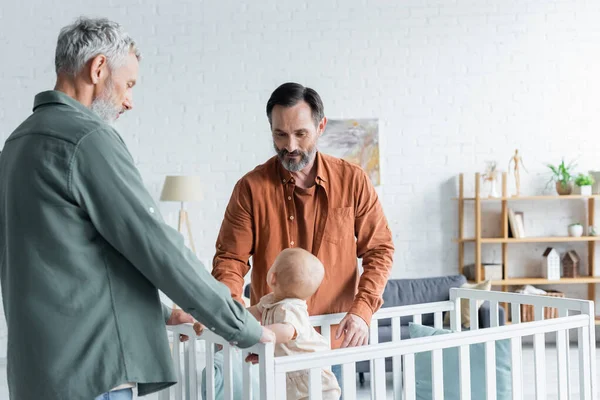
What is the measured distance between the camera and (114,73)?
1.64 m

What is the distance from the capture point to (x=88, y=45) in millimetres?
1609

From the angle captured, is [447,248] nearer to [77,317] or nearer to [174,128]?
[174,128]

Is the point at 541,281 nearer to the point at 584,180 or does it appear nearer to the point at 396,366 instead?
the point at 584,180

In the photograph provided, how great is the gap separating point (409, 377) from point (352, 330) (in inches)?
9.6

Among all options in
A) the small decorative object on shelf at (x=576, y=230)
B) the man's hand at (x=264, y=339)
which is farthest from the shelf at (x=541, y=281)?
the man's hand at (x=264, y=339)

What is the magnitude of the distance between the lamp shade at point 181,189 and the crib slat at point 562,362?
3.73 metres

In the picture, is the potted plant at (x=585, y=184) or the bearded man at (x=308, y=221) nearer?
the bearded man at (x=308, y=221)

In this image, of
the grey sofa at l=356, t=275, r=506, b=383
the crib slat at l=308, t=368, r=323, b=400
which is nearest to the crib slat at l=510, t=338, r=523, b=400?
the crib slat at l=308, t=368, r=323, b=400

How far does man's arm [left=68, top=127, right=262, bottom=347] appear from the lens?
5.01 ft

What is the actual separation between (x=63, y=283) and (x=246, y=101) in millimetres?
4909

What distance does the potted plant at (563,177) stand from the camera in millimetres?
6289

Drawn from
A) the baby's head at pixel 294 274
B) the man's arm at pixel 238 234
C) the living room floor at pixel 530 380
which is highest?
the man's arm at pixel 238 234

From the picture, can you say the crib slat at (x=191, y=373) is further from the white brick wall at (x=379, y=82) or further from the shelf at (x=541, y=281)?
the shelf at (x=541, y=281)

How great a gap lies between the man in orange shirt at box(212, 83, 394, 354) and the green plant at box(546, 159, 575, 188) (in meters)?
4.10
